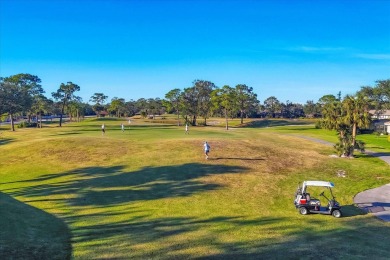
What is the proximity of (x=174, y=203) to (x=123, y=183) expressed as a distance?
6004 millimetres

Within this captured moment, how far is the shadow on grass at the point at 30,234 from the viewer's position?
13789 mm

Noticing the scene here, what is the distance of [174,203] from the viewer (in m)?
22.4

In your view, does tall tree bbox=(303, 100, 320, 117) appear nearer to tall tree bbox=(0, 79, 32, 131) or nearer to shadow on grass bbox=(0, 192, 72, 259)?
tall tree bbox=(0, 79, 32, 131)

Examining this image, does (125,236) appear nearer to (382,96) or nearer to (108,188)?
(108,188)

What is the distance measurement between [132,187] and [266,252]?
1362 cm

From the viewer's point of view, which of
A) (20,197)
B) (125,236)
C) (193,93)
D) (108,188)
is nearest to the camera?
(125,236)

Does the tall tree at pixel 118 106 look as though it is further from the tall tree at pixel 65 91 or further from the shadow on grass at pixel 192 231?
the shadow on grass at pixel 192 231

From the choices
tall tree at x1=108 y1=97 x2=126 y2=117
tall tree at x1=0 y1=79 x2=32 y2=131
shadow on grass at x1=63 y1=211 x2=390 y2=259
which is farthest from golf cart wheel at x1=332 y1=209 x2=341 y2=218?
tall tree at x1=108 y1=97 x2=126 y2=117

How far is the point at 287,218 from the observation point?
19750 millimetres

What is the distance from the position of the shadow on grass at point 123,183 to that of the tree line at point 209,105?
18033 mm

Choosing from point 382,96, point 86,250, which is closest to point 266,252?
Answer: point 86,250

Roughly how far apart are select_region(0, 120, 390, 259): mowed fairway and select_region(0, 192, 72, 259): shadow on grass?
47 mm

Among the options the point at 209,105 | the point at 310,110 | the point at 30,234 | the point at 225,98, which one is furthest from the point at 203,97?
the point at 30,234

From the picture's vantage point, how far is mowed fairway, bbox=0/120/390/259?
1494 cm
